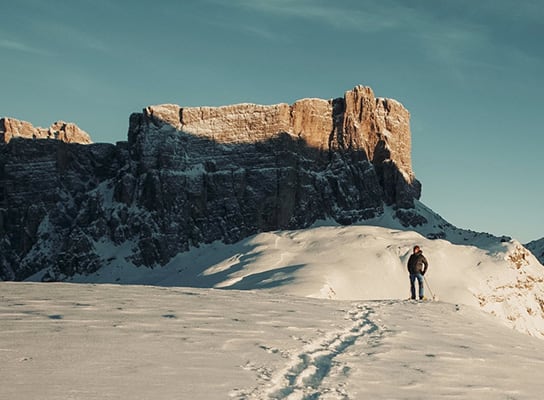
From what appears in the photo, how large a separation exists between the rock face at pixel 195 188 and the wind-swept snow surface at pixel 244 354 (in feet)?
529

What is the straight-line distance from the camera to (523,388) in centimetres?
1095

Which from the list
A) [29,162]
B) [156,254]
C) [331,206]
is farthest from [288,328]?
[29,162]

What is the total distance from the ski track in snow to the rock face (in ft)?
541

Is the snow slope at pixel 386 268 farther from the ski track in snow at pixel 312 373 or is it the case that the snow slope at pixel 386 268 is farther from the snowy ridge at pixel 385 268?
the ski track in snow at pixel 312 373

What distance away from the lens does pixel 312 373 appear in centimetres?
1110

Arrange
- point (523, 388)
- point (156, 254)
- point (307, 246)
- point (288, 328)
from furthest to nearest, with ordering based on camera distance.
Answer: point (156, 254) → point (307, 246) → point (288, 328) → point (523, 388)

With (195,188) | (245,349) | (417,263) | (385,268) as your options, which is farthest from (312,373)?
(195,188)

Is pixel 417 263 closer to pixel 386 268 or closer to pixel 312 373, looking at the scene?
pixel 312 373

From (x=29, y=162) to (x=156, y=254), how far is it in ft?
171

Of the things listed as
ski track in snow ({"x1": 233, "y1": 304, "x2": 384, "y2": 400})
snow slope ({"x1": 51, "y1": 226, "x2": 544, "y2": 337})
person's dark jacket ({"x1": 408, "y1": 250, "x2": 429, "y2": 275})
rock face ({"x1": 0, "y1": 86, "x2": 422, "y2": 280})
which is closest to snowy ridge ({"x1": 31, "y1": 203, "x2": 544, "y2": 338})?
snow slope ({"x1": 51, "y1": 226, "x2": 544, "y2": 337})

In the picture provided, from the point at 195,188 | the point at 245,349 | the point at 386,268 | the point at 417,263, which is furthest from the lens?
the point at 195,188

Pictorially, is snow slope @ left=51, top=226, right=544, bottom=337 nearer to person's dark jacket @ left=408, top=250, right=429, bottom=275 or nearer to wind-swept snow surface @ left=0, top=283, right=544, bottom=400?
person's dark jacket @ left=408, top=250, right=429, bottom=275

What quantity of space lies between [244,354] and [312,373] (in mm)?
1805

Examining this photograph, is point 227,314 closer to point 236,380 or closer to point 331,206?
point 236,380
